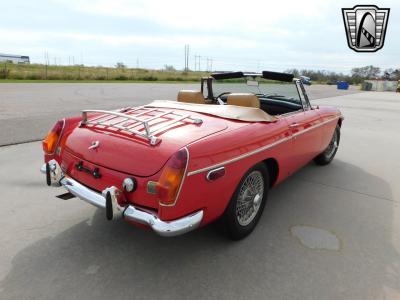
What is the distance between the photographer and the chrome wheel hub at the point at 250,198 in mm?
2842

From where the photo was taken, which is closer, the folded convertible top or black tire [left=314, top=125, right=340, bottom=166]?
the folded convertible top

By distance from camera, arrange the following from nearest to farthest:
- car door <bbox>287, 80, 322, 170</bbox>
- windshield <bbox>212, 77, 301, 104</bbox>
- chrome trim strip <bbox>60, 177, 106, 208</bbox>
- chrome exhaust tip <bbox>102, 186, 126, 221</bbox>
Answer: chrome exhaust tip <bbox>102, 186, 126, 221</bbox>, chrome trim strip <bbox>60, 177, 106, 208</bbox>, car door <bbox>287, 80, 322, 170</bbox>, windshield <bbox>212, 77, 301, 104</bbox>

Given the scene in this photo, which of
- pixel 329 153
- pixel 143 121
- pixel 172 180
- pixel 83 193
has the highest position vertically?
pixel 143 121

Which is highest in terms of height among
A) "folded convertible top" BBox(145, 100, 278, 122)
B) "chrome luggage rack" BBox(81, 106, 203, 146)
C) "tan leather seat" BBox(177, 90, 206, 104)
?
"tan leather seat" BBox(177, 90, 206, 104)

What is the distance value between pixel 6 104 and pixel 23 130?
4.43 meters

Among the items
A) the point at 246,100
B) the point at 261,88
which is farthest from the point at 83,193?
the point at 261,88

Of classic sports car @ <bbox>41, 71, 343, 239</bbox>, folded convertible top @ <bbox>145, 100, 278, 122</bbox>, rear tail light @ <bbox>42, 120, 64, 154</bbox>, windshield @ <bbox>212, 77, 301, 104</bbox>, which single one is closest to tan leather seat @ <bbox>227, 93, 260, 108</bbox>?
classic sports car @ <bbox>41, 71, 343, 239</bbox>

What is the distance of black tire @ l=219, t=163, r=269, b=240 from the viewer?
8.71ft

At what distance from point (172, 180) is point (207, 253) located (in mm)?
841

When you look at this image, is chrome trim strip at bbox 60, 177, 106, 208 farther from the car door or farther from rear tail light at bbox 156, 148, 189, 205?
the car door

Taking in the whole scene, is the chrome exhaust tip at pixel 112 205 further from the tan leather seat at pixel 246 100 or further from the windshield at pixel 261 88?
the windshield at pixel 261 88

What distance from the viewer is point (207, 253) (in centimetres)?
268

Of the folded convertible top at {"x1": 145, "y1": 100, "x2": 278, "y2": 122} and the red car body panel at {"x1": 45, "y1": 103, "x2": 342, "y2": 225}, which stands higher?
the folded convertible top at {"x1": 145, "y1": 100, "x2": 278, "y2": 122}

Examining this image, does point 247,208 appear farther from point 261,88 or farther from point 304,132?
point 261,88
